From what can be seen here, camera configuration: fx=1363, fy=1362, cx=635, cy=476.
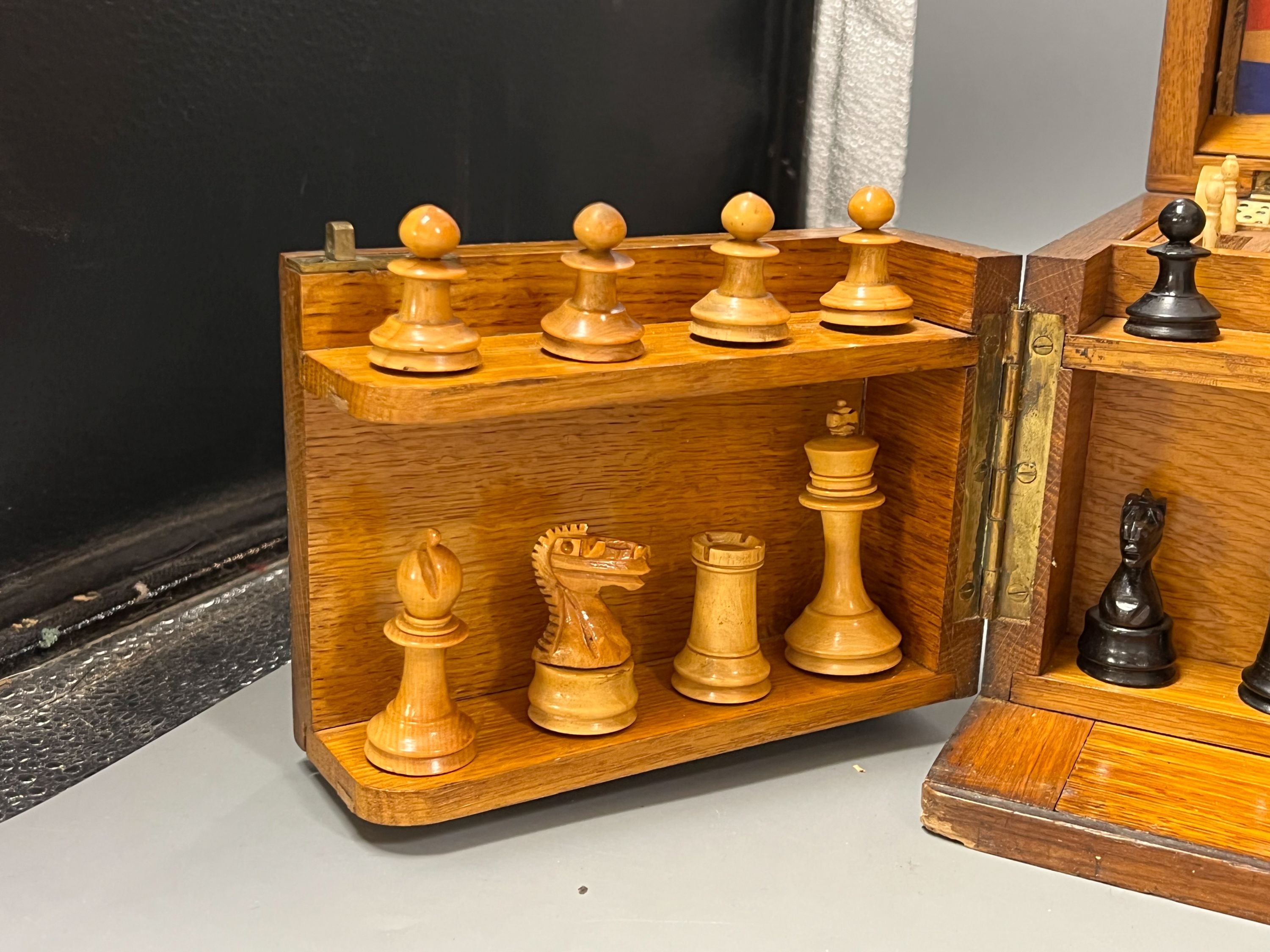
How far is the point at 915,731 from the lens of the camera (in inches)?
47.2

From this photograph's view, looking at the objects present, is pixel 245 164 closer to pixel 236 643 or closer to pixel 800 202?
pixel 236 643

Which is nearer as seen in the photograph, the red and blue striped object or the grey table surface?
the grey table surface

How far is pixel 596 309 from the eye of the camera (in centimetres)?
97

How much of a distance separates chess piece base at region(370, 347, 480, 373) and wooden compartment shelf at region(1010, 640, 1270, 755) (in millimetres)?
575

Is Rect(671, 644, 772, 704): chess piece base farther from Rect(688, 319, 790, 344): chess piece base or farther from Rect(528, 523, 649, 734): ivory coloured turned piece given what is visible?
Rect(688, 319, 790, 344): chess piece base

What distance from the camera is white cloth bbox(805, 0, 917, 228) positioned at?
6.70ft

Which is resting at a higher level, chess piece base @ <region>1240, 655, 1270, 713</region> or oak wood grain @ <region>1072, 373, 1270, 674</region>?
oak wood grain @ <region>1072, 373, 1270, 674</region>

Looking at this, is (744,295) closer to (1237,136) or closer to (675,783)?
(675,783)

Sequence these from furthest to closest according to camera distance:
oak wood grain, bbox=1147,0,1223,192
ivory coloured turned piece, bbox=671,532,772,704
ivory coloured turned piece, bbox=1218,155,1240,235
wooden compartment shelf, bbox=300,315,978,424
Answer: oak wood grain, bbox=1147,0,1223,192 < ivory coloured turned piece, bbox=1218,155,1240,235 < ivory coloured turned piece, bbox=671,532,772,704 < wooden compartment shelf, bbox=300,315,978,424

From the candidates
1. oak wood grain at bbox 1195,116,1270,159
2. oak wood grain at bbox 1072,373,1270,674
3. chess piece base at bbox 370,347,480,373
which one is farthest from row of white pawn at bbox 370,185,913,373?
oak wood grain at bbox 1195,116,1270,159

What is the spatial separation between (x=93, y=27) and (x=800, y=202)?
1178 millimetres

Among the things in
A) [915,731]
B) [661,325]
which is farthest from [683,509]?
[915,731]

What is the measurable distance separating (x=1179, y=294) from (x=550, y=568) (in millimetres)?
528

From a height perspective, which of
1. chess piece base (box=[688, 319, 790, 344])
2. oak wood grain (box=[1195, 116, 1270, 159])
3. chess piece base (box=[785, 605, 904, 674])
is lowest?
chess piece base (box=[785, 605, 904, 674])
